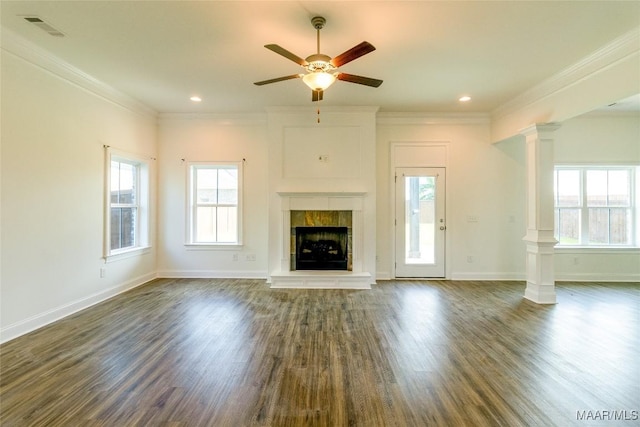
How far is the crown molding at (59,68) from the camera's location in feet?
9.36

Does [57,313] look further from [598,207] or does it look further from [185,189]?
[598,207]

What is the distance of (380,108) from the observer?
504 centimetres

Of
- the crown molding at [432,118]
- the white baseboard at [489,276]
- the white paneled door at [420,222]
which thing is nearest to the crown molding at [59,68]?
the crown molding at [432,118]

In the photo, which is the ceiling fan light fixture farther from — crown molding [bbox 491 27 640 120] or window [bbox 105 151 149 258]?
window [bbox 105 151 149 258]

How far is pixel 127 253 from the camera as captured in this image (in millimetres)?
4586

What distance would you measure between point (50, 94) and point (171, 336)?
3.12 m

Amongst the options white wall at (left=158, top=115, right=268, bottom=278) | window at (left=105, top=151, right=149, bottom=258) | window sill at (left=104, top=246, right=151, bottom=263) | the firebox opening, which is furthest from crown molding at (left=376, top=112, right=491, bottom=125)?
window sill at (left=104, top=246, right=151, bottom=263)

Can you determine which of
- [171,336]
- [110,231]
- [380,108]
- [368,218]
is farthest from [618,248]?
[110,231]

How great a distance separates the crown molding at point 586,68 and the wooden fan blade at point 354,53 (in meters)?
2.74

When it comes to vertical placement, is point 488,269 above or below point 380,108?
below

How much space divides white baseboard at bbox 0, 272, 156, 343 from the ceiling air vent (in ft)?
9.67

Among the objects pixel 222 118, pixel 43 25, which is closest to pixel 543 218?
pixel 222 118

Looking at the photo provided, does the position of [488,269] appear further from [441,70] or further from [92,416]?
[92,416]

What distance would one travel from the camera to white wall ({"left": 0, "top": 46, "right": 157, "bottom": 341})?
2879 millimetres
